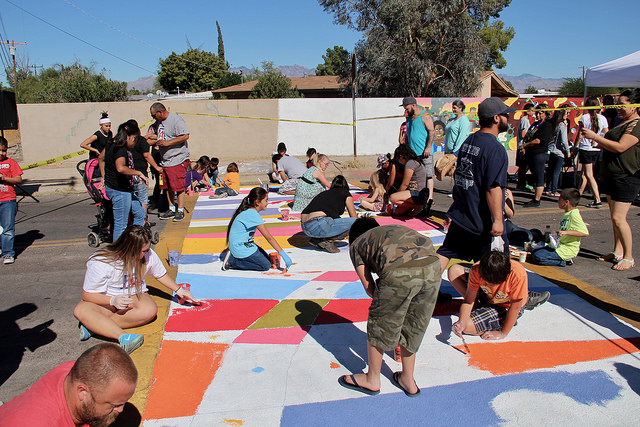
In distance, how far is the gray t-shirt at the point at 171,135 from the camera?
8633mm

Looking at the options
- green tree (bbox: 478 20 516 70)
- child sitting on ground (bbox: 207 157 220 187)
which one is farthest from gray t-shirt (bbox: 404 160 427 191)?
green tree (bbox: 478 20 516 70)

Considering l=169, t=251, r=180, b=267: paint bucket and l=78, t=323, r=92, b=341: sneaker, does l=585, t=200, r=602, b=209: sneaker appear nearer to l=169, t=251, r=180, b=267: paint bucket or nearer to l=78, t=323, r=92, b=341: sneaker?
l=169, t=251, r=180, b=267: paint bucket

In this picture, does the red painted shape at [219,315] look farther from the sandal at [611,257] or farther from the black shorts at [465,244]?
the sandal at [611,257]

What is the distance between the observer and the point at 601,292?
5062mm

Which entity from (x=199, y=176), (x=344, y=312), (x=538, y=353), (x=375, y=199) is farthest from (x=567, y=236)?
(x=199, y=176)

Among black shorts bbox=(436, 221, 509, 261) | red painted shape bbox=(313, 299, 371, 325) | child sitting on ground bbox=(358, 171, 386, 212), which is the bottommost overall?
red painted shape bbox=(313, 299, 371, 325)

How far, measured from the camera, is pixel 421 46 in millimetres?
27781

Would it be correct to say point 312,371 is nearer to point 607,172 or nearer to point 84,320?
point 84,320

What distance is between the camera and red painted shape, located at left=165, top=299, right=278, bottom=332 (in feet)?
14.3

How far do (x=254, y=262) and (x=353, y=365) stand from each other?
2409 mm

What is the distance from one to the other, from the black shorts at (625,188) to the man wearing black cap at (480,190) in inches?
85.4

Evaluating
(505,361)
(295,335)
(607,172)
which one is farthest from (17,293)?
(607,172)

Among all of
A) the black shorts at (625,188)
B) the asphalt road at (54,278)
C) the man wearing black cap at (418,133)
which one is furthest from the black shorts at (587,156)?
the black shorts at (625,188)

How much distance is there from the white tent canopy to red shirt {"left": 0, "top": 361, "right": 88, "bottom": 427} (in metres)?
12.2
